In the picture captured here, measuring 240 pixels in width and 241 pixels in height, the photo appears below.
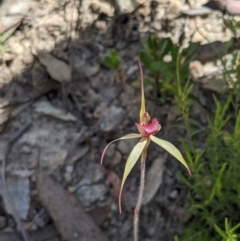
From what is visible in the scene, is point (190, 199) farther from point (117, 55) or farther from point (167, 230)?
point (117, 55)

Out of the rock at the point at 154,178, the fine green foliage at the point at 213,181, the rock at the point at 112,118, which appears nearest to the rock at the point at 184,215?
the fine green foliage at the point at 213,181

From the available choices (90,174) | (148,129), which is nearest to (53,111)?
(90,174)

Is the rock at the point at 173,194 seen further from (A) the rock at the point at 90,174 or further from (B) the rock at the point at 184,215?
(A) the rock at the point at 90,174

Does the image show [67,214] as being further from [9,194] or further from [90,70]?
[90,70]

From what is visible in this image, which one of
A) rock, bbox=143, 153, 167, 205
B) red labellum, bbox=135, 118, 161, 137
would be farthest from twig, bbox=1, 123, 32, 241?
red labellum, bbox=135, 118, 161, 137

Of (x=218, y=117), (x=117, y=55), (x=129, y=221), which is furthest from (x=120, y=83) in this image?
(x=218, y=117)
